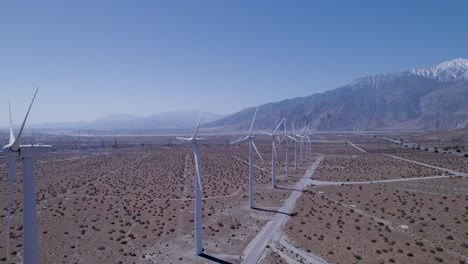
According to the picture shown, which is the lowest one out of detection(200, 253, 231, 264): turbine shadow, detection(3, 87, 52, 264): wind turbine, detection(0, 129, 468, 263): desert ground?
detection(200, 253, 231, 264): turbine shadow

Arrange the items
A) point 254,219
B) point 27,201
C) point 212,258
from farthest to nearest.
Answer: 1. point 254,219
2. point 212,258
3. point 27,201

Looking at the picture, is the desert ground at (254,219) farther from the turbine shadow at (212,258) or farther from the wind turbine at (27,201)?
the wind turbine at (27,201)

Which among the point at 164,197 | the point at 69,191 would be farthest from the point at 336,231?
the point at 69,191

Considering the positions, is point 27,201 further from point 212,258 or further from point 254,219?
point 254,219

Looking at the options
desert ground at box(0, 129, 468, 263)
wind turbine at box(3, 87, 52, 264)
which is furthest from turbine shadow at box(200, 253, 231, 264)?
wind turbine at box(3, 87, 52, 264)

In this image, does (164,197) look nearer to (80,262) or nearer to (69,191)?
(69,191)

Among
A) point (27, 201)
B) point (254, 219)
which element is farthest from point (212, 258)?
point (27, 201)

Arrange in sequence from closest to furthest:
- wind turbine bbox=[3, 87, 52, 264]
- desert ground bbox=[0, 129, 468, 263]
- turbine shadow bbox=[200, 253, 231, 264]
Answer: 1. wind turbine bbox=[3, 87, 52, 264]
2. turbine shadow bbox=[200, 253, 231, 264]
3. desert ground bbox=[0, 129, 468, 263]

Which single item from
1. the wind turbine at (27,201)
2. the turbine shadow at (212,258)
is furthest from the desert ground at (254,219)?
the wind turbine at (27,201)

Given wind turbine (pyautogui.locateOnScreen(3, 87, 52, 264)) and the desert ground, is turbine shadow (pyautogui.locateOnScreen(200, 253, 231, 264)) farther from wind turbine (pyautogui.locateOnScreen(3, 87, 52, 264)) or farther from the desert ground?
wind turbine (pyautogui.locateOnScreen(3, 87, 52, 264))

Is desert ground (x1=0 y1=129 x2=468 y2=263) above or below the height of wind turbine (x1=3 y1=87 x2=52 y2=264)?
below

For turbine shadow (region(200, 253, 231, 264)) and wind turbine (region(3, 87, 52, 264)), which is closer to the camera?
wind turbine (region(3, 87, 52, 264))

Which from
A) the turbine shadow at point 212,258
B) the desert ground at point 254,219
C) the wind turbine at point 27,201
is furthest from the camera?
the desert ground at point 254,219
